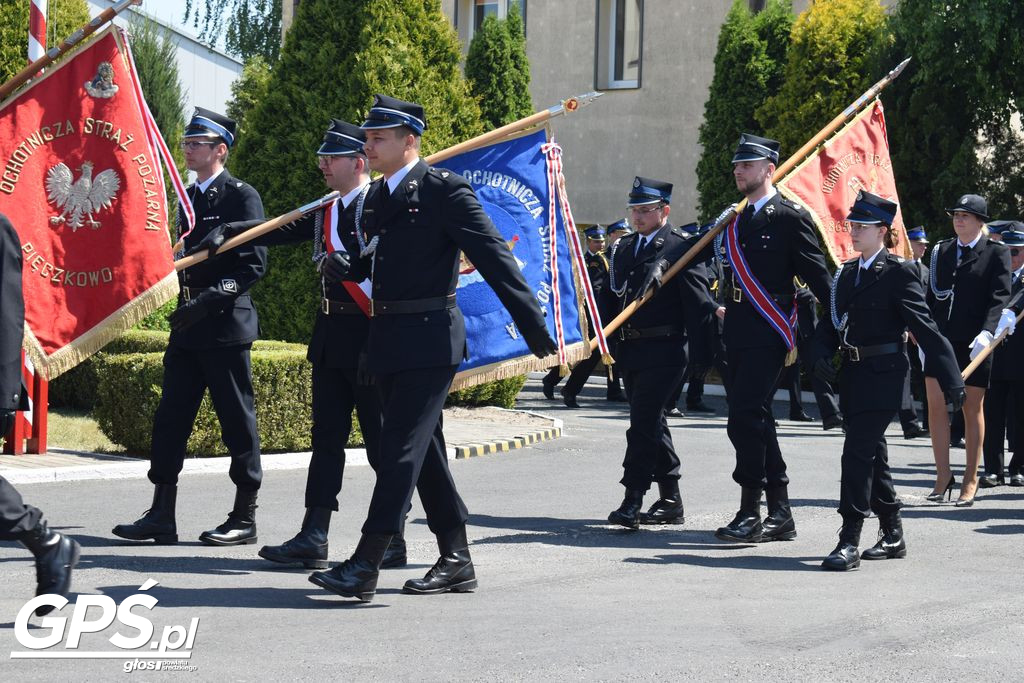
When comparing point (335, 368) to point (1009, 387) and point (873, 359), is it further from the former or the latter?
point (1009, 387)

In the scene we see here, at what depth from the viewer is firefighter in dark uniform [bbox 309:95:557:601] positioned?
21.3 ft

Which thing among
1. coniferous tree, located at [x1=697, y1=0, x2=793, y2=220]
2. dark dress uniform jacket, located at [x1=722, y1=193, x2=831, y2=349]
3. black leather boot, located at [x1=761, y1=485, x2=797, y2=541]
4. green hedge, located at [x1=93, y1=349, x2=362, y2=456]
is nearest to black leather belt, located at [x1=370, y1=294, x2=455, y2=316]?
dark dress uniform jacket, located at [x1=722, y1=193, x2=831, y2=349]

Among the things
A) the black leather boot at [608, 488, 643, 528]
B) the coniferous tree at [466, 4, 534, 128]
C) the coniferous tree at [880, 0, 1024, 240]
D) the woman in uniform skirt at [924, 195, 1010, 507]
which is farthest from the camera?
the coniferous tree at [466, 4, 534, 128]

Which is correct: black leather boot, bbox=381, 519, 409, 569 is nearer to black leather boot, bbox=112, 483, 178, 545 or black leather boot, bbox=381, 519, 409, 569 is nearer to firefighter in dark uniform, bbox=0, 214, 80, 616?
black leather boot, bbox=112, 483, 178, 545

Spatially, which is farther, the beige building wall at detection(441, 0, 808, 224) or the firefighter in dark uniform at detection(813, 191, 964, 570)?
the beige building wall at detection(441, 0, 808, 224)

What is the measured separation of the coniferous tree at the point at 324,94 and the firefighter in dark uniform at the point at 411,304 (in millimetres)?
8367

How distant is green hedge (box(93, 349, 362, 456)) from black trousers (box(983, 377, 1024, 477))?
483 cm

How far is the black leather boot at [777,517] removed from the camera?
8.56 meters

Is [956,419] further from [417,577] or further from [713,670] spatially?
[713,670]

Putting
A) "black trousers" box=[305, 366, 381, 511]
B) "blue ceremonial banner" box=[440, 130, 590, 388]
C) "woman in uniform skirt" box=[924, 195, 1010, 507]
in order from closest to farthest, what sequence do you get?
"black trousers" box=[305, 366, 381, 511] → "blue ceremonial banner" box=[440, 130, 590, 388] → "woman in uniform skirt" box=[924, 195, 1010, 507]

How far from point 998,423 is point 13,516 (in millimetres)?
7822

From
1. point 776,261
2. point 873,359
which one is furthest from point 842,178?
point 873,359

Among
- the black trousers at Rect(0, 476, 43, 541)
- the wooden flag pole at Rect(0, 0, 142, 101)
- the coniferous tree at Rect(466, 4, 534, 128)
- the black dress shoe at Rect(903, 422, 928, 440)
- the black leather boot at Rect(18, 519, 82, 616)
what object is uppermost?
the coniferous tree at Rect(466, 4, 534, 128)

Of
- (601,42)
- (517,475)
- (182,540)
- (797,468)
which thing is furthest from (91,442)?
(601,42)
